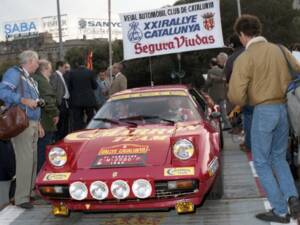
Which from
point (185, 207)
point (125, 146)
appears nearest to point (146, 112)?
point (125, 146)

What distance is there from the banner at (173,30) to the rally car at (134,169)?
7070mm

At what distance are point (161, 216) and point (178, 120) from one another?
4.33ft

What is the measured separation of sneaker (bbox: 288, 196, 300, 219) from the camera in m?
5.07

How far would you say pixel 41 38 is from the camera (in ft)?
346

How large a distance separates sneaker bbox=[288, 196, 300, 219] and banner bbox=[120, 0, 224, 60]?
8414 mm

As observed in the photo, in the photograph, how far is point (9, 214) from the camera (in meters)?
6.19

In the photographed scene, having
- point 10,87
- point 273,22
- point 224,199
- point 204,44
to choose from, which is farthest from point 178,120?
point 273,22

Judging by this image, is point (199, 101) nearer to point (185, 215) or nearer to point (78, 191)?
point (185, 215)

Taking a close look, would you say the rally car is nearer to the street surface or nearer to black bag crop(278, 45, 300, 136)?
the street surface

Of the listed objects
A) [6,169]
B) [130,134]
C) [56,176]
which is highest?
[130,134]

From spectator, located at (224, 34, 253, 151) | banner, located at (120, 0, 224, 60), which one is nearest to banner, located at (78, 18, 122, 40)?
banner, located at (120, 0, 224, 60)

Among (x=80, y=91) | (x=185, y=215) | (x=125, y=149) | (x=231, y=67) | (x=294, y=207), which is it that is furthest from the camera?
(x=80, y=91)

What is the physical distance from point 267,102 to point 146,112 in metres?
2.10

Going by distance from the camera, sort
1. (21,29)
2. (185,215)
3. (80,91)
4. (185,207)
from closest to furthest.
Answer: (185,207), (185,215), (80,91), (21,29)
